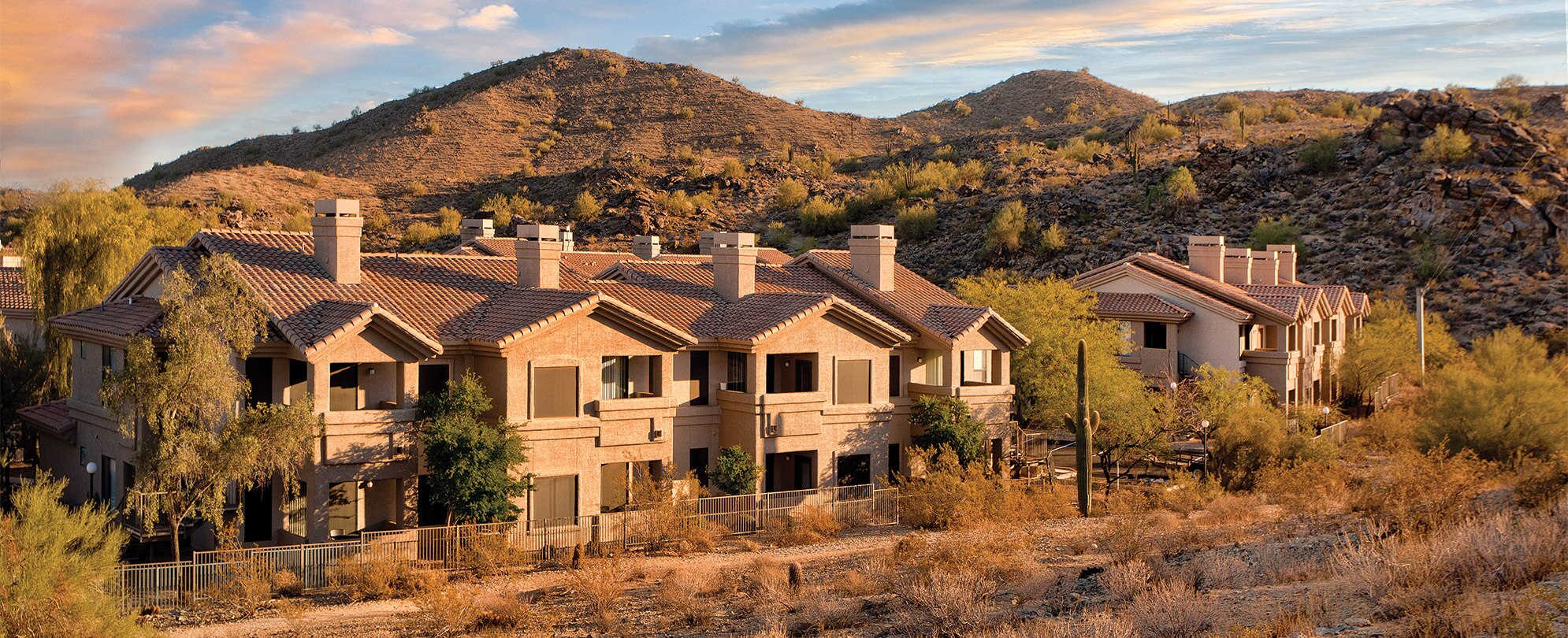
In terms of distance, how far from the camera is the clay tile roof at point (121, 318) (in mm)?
27016

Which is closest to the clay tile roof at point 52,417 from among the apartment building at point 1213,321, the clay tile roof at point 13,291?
the clay tile roof at point 13,291

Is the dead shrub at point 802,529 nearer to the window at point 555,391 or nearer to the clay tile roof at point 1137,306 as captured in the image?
the window at point 555,391

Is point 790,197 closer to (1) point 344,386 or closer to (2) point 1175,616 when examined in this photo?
(1) point 344,386

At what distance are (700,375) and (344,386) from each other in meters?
9.30

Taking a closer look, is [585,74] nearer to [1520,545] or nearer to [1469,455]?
[1469,455]

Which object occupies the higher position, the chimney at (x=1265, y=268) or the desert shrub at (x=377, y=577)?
the chimney at (x=1265, y=268)

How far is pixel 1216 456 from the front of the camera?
3744cm

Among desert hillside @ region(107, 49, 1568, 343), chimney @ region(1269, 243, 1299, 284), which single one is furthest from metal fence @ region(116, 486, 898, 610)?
desert hillside @ region(107, 49, 1568, 343)

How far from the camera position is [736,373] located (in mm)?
33375

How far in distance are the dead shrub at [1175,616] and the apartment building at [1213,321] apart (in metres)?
27.6

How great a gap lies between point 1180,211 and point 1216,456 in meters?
39.5

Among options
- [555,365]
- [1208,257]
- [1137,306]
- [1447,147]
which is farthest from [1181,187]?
[555,365]

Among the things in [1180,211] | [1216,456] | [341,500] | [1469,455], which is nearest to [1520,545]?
[1469,455]

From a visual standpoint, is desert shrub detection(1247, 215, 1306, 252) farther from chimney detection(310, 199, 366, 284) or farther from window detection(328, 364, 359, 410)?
window detection(328, 364, 359, 410)
